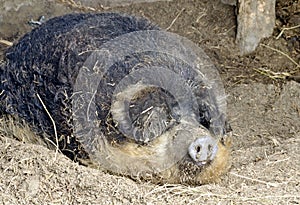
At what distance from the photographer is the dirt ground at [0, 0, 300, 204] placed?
3084 mm

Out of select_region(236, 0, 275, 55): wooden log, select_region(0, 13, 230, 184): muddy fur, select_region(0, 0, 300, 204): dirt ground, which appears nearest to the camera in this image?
select_region(0, 0, 300, 204): dirt ground

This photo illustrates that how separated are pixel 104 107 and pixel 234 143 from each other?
1160 millimetres

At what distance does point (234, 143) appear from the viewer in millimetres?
4211

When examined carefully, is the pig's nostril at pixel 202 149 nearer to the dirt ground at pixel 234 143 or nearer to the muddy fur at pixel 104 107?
the muddy fur at pixel 104 107

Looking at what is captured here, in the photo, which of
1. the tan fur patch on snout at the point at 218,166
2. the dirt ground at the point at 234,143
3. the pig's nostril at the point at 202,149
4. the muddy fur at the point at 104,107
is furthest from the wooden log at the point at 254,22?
the pig's nostril at the point at 202,149

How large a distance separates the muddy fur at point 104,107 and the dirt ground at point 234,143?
10cm

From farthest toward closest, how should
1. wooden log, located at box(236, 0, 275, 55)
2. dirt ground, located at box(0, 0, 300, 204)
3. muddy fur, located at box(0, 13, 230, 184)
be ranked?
wooden log, located at box(236, 0, 275, 55) → muddy fur, located at box(0, 13, 230, 184) → dirt ground, located at box(0, 0, 300, 204)

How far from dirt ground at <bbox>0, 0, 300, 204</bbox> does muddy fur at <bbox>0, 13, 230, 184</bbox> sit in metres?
0.10

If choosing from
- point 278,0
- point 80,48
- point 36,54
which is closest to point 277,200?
point 80,48

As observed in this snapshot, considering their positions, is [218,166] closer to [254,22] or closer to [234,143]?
[234,143]

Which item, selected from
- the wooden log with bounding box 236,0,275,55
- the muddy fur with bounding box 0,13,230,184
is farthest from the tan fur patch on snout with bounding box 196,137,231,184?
the wooden log with bounding box 236,0,275,55

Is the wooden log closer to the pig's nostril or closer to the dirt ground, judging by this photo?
the dirt ground

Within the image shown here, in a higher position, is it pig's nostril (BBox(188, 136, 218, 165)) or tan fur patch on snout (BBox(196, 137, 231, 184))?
pig's nostril (BBox(188, 136, 218, 165))

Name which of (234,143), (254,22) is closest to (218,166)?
(234,143)
